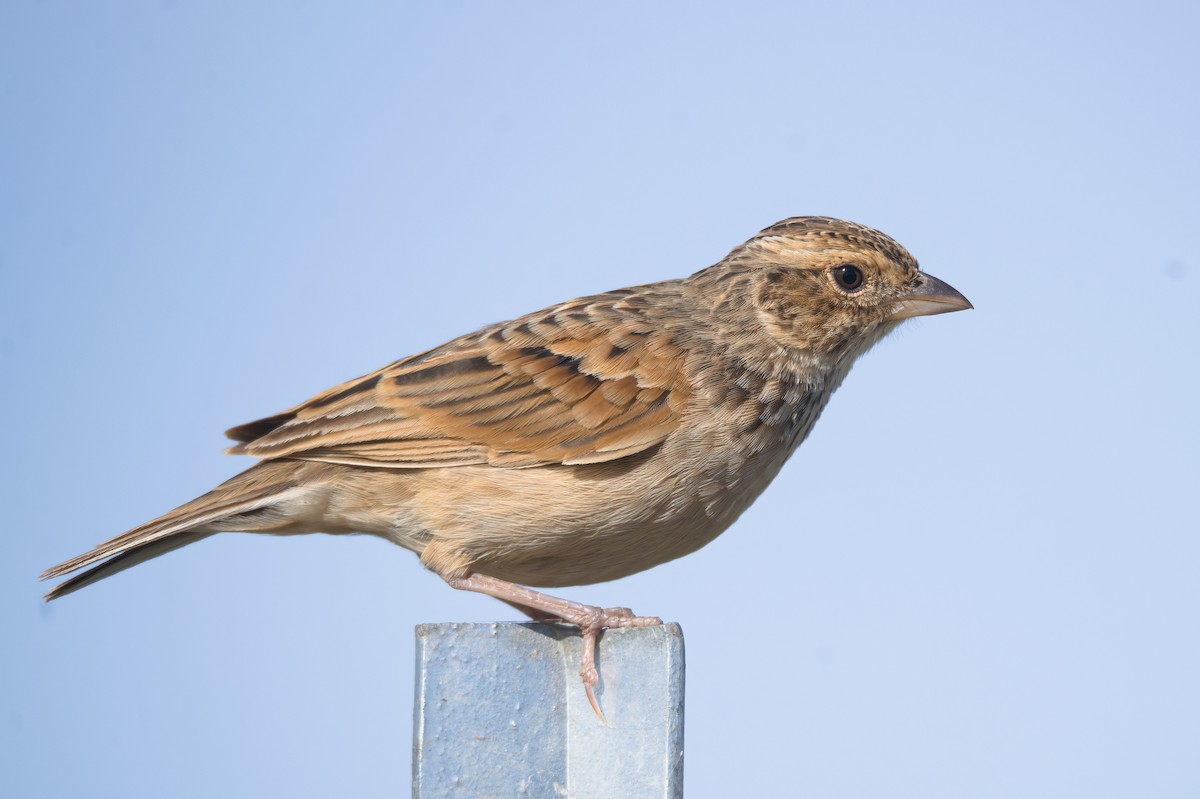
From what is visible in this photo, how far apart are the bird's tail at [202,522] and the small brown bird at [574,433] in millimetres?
10

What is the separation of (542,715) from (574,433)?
74.2 inches

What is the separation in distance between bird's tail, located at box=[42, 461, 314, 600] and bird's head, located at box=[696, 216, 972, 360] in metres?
2.76

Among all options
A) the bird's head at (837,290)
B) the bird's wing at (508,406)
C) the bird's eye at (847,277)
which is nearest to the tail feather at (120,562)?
the bird's wing at (508,406)

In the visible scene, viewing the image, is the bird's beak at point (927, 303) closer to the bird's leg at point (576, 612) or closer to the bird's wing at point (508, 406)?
the bird's wing at point (508, 406)

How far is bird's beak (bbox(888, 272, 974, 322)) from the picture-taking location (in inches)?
282

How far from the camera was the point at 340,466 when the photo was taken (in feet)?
21.6

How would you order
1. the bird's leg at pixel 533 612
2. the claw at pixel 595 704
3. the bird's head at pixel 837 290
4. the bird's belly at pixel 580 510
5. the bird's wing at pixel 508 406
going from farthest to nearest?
the bird's head at pixel 837 290
the bird's wing at pixel 508 406
the bird's belly at pixel 580 510
the bird's leg at pixel 533 612
the claw at pixel 595 704

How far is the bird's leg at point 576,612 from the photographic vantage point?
16.3 ft

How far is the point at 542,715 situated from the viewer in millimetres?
4941

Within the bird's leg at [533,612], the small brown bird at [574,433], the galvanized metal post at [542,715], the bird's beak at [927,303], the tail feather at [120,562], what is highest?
the bird's beak at [927,303]

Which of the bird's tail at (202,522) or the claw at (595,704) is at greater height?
the bird's tail at (202,522)

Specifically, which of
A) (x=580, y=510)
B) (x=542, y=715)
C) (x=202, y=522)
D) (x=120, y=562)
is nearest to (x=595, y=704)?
(x=542, y=715)

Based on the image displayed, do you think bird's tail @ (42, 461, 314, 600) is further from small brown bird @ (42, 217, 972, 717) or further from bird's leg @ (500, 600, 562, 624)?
bird's leg @ (500, 600, 562, 624)

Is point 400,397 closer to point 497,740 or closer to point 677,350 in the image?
point 677,350
